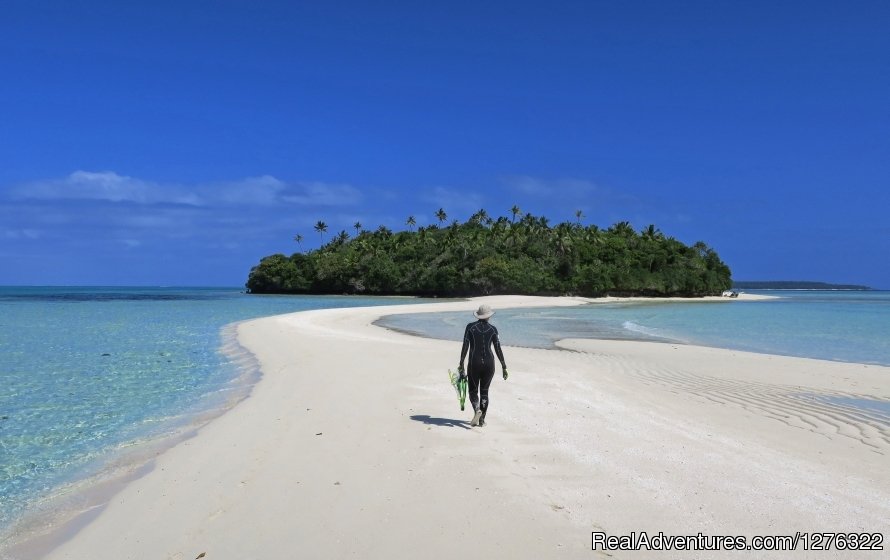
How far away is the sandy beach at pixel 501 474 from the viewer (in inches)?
188

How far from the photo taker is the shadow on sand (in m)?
8.22

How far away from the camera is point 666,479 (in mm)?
5961

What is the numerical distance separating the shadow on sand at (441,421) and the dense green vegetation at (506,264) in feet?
238

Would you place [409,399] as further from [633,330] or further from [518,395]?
[633,330]

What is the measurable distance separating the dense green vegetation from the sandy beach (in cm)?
7119

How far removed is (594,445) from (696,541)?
2568mm

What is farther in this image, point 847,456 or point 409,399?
point 409,399

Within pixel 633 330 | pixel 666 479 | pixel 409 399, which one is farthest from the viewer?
pixel 633 330

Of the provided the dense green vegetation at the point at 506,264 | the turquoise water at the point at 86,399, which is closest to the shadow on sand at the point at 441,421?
the turquoise water at the point at 86,399

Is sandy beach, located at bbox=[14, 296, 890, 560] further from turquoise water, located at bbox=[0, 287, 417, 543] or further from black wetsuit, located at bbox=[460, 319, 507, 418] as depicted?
turquoise water, located at bbox=[0, 287, 417, 543]

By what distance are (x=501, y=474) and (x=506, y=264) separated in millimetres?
77444

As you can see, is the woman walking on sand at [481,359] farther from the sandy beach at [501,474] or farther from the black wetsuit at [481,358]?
the sandy beach at [501,474]

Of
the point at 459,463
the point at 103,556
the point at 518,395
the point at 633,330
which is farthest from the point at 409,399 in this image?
the point at 633,330

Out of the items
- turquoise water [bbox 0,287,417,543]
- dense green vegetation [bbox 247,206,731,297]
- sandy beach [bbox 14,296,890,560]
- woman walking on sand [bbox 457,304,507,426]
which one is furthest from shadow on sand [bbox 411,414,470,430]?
dense green vegetation [bbox 247,206,731,297]
